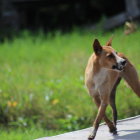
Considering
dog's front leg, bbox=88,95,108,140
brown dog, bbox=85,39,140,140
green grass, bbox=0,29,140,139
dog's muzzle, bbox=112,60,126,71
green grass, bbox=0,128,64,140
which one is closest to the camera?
dog's muzzle, bbox=112,60,126,71

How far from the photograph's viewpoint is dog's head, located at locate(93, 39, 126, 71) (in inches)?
249

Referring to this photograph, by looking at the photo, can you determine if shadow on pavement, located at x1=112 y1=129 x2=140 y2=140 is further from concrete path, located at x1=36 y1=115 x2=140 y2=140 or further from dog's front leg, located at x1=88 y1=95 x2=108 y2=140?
dog's front leg, located at x1=88 y1=95 x2=108 y2=140

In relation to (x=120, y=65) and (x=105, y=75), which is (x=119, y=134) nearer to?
(x=105, y=75)

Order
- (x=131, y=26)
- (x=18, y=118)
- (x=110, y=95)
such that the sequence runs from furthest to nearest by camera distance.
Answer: (x=18, y=118)
(x=131, y=26)
(x=110, y=95)

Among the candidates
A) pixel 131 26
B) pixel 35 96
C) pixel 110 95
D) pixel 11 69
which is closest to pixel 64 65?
pixel 11 69

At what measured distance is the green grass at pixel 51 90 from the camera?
29.7 ft

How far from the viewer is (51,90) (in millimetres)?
9867

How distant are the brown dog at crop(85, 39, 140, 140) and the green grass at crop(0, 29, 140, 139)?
140cm

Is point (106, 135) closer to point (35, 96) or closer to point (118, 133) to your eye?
point (118, 133)

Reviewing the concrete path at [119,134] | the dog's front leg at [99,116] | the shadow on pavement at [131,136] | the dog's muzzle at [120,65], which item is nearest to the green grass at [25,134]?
the concrete path at [119,134]

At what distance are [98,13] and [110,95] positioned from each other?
10.9 metres

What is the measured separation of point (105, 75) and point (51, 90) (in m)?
3.31

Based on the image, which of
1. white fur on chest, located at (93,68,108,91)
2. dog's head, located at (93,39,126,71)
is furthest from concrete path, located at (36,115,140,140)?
dog's head, located at (93,39,126,71)

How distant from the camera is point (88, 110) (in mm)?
9094
